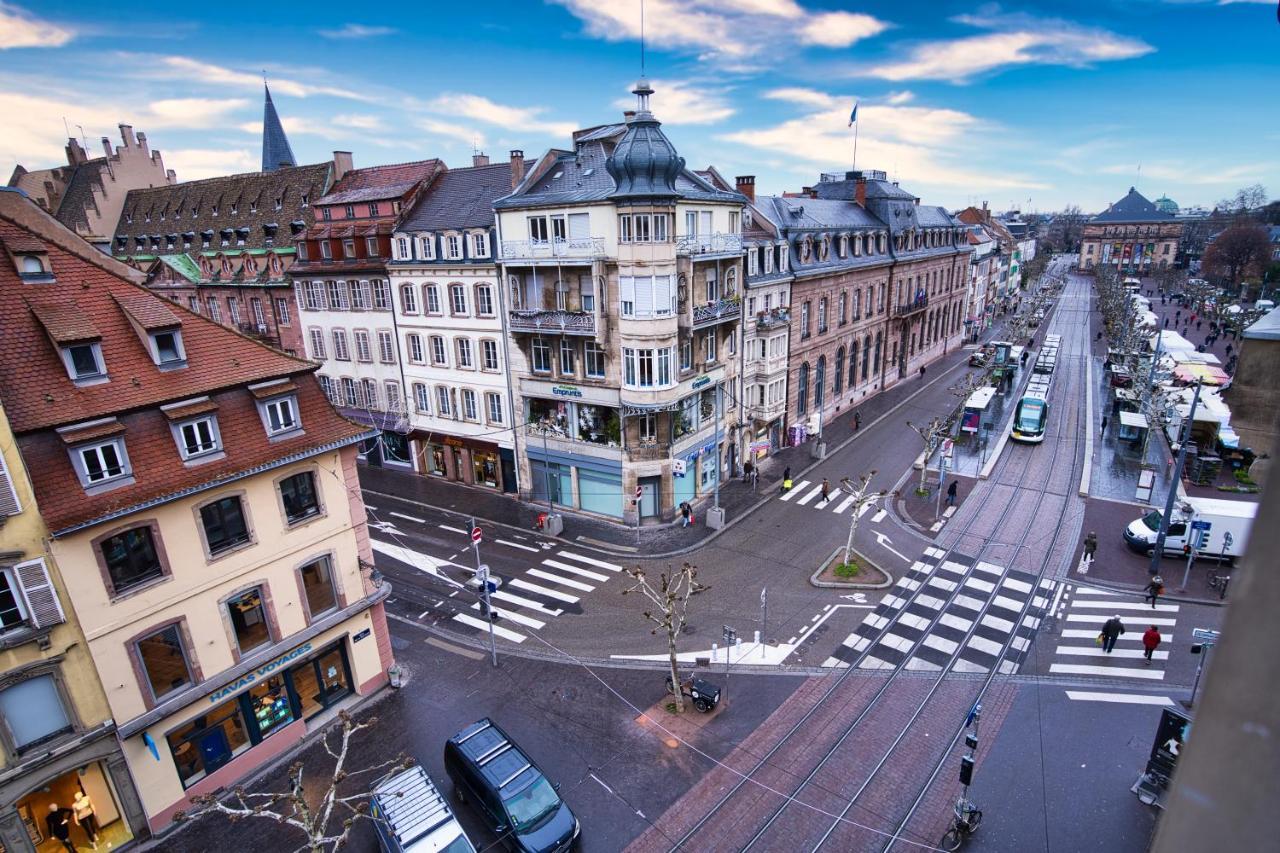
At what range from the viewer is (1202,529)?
28.5m

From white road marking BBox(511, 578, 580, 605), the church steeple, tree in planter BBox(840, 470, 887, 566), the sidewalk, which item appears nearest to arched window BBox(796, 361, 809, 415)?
the sidewalk

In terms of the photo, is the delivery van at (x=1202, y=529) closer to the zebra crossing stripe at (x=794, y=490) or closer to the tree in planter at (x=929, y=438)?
the tree in planter at (x=929, y=438)

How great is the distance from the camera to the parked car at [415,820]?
16203 mm

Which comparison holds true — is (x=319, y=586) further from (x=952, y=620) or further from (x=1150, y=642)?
(x=1150, y=642)

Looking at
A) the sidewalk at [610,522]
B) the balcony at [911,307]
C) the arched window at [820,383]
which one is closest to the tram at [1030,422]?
the sidewalk at [610,522]

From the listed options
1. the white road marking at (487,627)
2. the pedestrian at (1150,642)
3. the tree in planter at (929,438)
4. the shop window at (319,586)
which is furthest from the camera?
the tree in planter at (929,438)

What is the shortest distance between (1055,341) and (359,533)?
77.7 m

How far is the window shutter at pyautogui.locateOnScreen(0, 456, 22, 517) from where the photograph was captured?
15.3 meters

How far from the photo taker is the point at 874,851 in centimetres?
1722

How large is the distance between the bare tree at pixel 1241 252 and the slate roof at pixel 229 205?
134 metres

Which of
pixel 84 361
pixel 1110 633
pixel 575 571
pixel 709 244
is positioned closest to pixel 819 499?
pixel 575 571

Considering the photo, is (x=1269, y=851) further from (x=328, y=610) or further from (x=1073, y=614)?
(x=1073, y=614)

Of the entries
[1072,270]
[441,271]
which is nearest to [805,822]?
[441,271]

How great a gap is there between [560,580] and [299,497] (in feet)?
42.1
